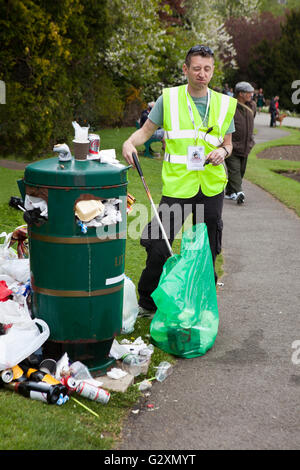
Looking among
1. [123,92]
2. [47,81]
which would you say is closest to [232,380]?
[47,81]

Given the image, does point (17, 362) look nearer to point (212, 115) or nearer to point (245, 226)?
point (212, 115)

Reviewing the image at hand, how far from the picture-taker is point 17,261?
4547 mm

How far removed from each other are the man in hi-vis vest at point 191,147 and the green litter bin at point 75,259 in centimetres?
95

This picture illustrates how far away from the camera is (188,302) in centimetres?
429

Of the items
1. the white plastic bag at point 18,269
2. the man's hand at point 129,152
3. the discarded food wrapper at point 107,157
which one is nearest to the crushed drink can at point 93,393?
the white plastic bag at point 18,269

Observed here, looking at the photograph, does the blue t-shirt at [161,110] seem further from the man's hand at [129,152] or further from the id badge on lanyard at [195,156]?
the man's hand at [129,152]

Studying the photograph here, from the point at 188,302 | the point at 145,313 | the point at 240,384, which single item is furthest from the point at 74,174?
the point at 145,313

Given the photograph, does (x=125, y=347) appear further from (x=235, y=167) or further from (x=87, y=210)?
(x=235, y=167)

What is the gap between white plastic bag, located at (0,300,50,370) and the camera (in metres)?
3.65

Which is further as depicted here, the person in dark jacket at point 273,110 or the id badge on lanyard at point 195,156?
the person in dark jacket at point 273,110

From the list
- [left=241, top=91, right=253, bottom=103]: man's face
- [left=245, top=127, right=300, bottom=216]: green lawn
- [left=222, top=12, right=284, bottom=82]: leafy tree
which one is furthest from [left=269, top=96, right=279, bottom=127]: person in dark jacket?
[left=241, top=91, right=253, bottom=103]: man's face

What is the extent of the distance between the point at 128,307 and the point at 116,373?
2.54 ft

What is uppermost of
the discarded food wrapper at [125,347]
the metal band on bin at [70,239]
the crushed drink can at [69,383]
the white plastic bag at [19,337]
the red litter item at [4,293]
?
the metal band on bin at [70,239]

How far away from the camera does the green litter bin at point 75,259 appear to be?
11.9 feet
